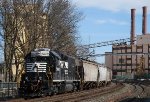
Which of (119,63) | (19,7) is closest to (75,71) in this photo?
(19,7)

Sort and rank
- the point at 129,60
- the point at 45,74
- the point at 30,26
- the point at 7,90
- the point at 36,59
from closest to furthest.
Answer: the point at 45,74
the point at 36,59
the point at 7,90
the point at 30,26
the point at 129,60

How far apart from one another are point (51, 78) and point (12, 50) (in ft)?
58.2

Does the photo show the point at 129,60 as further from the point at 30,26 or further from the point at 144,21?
the point at 30,26

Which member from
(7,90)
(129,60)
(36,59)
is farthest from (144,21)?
(36,59)

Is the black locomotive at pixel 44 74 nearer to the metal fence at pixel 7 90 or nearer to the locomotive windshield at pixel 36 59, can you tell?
the locomotive windshield at pixel 36 59

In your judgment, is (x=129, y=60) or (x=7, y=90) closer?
(x=7, y=90)

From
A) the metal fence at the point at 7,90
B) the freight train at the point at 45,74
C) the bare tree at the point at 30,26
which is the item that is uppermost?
the bare tree at the point at 30,26

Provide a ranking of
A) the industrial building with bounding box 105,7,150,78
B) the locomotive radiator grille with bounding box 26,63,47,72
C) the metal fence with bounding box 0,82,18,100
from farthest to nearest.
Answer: the industrial building with bounding box 105,7,150,78
the metal fence with bounding box 0,82,18,100
the locomotive radiator grille with bounding box 26,63,47,72

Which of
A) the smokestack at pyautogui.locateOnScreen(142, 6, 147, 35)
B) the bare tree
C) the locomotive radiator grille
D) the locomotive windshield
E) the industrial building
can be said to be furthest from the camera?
the industrial building

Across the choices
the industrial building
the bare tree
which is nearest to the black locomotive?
the bare tree

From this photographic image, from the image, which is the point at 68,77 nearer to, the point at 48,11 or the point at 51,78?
the point at 51,78

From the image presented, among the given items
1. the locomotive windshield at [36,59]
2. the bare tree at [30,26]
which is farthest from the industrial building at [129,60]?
the locomotive windshield at [36,59]

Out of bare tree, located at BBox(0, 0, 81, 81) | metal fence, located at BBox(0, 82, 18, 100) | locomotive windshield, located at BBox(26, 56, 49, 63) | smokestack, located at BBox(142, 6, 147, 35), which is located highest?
smokestack, located at BBox(142, 6, 147, 35)

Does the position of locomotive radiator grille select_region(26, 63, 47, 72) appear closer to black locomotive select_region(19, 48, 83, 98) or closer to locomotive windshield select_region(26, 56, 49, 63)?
black locomotive select_region(19, 48, 83, 98)
